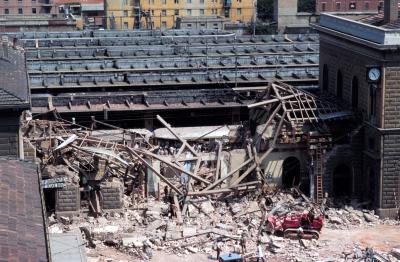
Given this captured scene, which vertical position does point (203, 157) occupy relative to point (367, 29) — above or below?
below

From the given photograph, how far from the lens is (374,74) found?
4575cm

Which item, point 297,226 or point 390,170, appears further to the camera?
point 390,170

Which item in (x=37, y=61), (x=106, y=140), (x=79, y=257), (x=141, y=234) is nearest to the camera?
(x=79, y=257)

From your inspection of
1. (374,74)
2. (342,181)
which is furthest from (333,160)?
Result: (374,74)

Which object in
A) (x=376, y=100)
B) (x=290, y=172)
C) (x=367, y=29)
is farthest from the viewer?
(x=290, y=172)

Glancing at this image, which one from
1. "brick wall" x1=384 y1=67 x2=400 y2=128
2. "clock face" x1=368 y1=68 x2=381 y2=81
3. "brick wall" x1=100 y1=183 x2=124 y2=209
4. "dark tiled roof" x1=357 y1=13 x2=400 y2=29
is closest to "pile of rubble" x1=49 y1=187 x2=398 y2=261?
"brick wall" x1=100 y1=183 x2=124 y2=209

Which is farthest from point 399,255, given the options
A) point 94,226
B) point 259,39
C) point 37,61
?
point 259,39

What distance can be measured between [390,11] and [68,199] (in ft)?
66.0

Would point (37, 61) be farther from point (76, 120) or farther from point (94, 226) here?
point (94, 226)

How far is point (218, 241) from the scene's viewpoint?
41062 mm

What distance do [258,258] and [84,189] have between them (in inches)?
408

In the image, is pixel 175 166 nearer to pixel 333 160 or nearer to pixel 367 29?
pixel 333 160

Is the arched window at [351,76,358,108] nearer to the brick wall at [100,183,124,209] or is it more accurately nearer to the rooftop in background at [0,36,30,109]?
the brick wall at [100,183,124,209]

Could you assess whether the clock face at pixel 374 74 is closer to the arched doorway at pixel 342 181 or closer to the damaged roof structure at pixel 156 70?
the arched doorway at pixel 342 181
